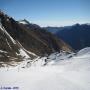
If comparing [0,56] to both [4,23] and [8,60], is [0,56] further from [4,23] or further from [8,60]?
[4,23]

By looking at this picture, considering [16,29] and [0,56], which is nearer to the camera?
[0,56]

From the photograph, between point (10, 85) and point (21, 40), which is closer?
point (10, 85)

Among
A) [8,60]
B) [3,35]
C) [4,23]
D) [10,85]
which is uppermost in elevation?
[4,23]

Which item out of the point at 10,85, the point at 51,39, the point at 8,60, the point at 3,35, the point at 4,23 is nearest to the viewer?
the point at 10,85

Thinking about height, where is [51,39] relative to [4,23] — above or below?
below

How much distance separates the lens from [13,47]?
403 feet

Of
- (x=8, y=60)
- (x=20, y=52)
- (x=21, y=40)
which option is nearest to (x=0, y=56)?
(x=8, y=60)

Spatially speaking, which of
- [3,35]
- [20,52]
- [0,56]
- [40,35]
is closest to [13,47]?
[20,52]

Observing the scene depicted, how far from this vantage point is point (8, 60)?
324ft

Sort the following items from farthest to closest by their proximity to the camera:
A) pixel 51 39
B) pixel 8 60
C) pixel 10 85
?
pixel 51 39 < pixel 8 60 < pixel 10 85

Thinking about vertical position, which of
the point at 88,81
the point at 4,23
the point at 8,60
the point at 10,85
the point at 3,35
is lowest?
the point at 8,60

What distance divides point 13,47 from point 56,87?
111 meters

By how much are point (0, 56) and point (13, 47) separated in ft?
78.6

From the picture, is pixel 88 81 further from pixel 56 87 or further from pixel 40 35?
pixel 40 35
